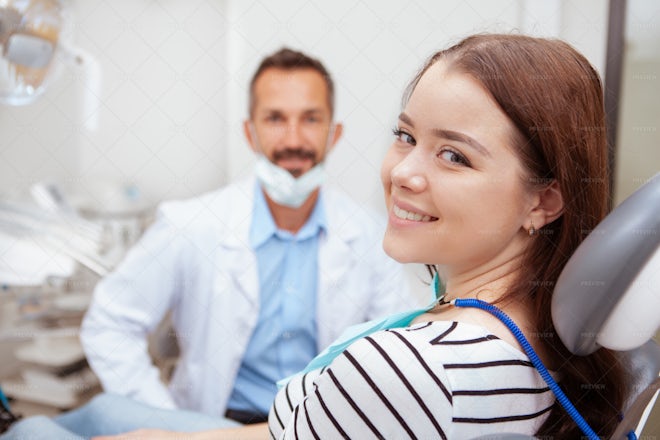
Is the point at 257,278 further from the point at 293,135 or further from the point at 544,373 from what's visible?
the point at 544,373

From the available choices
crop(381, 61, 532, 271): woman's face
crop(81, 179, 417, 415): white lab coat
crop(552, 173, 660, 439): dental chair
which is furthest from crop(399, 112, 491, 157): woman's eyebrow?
crop(81, 179, 417, 415): white lab coat

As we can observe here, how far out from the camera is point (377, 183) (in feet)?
5.57

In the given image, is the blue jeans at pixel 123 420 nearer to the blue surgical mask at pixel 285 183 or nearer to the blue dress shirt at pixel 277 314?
the blue dress shirt at pixel 277 314

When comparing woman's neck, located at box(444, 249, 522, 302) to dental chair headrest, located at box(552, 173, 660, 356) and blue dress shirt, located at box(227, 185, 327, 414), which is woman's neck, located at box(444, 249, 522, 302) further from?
blue dress shirt, located at box(227, 185, 327, 414)

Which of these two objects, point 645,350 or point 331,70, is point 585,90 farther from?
point 331,70

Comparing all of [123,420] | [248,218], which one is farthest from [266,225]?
[123,420]

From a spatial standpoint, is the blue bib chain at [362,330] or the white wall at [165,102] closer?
the blue bib chain at [362,330]

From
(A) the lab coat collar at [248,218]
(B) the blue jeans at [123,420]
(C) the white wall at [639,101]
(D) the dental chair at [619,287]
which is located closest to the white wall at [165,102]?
(A) the lab coat collar at [248,218]

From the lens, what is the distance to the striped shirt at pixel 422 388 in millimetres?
520

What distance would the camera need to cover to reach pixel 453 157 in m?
0.60

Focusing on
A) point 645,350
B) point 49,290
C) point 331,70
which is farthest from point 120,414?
point 331,70

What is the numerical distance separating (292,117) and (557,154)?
99 cm

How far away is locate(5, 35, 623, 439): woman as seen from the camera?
531 mm

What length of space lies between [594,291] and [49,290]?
5.38 feet
